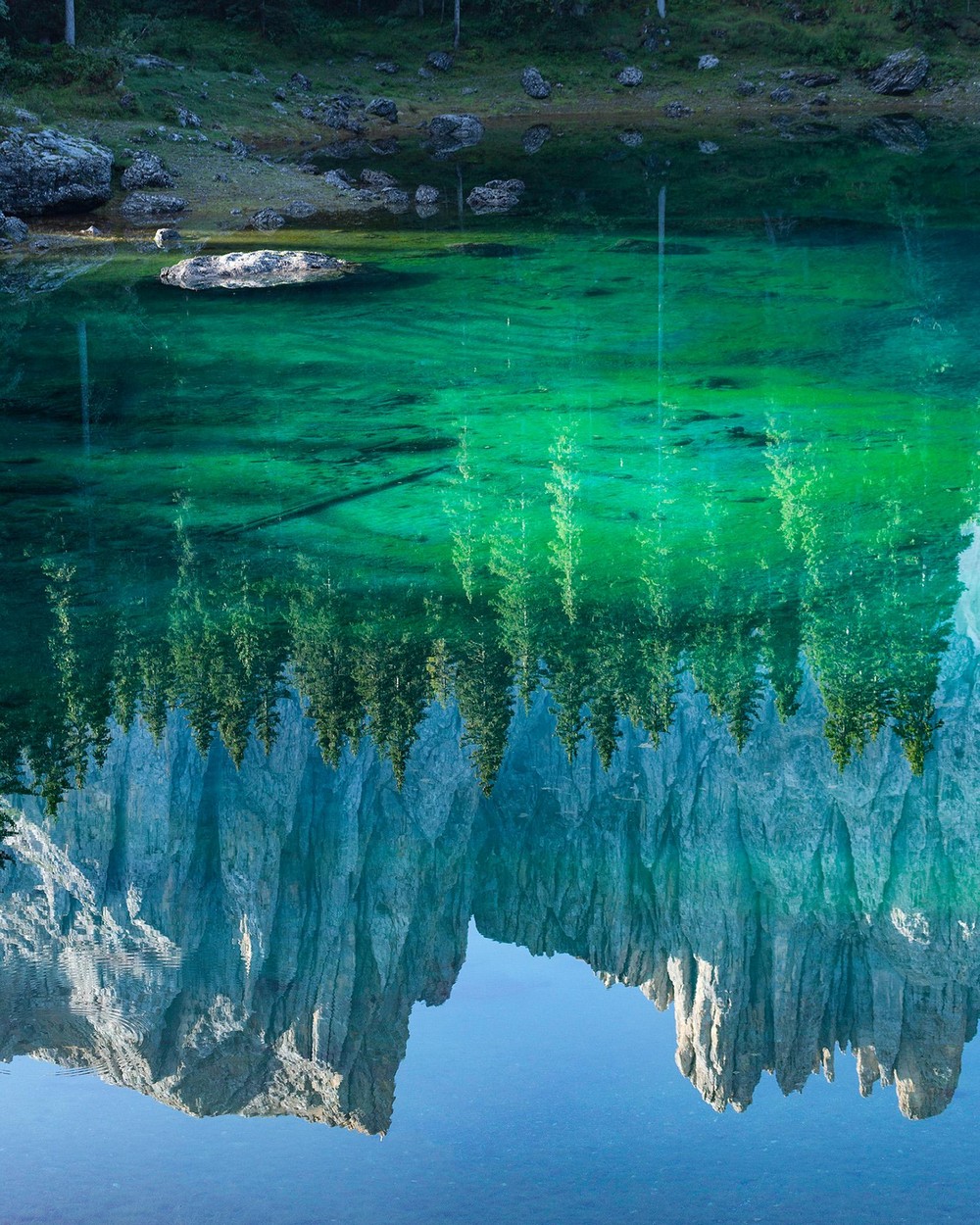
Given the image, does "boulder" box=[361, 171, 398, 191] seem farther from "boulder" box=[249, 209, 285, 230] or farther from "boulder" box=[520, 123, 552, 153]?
"boulder" box=[520, 123, 552, 153]

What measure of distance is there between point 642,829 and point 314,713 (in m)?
2.78

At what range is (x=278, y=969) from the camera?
29.4 ft

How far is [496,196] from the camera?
34.5m

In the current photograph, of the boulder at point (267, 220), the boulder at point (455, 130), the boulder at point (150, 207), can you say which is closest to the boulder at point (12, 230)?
the boulder at point (150, 207)

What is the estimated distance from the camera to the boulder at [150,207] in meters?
33.3

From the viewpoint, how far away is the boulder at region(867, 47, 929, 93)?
48562 millimetres

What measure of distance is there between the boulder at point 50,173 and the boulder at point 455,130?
14012mm

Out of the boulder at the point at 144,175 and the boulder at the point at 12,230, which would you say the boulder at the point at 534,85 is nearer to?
the boulder at the point at 144,175

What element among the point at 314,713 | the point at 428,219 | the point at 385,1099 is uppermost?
the point at 428,219

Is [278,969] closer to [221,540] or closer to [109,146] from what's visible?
[221,540]

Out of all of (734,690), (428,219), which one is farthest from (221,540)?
(428,219)

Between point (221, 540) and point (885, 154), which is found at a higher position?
point (885, 154)

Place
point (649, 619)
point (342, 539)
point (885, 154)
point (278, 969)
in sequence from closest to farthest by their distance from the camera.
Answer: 1. point (278, 969)
2. point (649, 619)
3. point (342, 539)
4. point (885, 154)

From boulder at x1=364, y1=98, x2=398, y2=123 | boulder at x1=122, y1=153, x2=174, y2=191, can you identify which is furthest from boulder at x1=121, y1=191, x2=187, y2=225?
boulder at x1=364, y1=98, x2=398, y2=123
